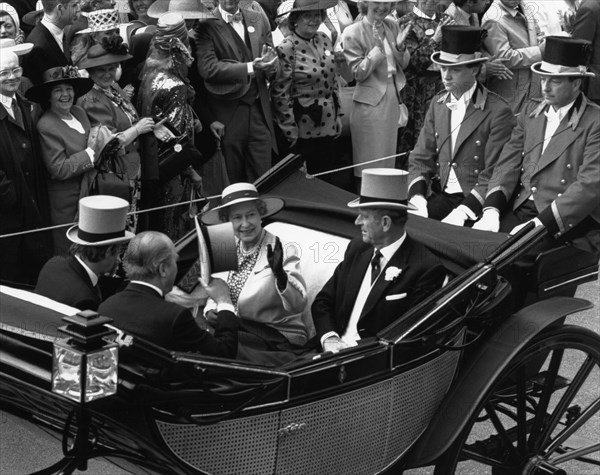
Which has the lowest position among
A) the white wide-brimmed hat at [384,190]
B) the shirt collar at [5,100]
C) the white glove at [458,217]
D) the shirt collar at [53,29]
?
the white glove at [458,217]

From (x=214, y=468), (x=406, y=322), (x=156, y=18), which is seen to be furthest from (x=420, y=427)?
(x=156, y=18)

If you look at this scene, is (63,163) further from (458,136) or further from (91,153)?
(458,136)

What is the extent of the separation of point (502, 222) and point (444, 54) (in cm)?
106

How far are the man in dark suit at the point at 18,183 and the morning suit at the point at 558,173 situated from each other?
240cm

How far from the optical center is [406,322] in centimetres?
412

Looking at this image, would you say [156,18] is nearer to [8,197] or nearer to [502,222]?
[8,197]

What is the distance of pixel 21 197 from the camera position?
5926mm

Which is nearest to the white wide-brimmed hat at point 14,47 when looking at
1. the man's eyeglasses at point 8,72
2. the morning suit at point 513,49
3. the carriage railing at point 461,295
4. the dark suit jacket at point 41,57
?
the man's eyeglasses at point 8,72

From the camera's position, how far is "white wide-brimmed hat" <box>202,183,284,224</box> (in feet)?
16.4

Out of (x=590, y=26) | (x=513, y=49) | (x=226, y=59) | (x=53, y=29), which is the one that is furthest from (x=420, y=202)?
(x=590, y=26)

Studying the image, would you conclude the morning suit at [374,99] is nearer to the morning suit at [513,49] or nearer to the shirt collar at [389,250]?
the morning suit at [513,49]

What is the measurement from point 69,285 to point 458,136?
2595 millimetres

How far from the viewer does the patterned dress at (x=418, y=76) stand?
8.46 metres

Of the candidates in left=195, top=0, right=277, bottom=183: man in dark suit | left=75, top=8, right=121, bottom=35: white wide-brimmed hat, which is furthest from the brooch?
left=195, top=0, right=277, bottom=183: man in dark suit
